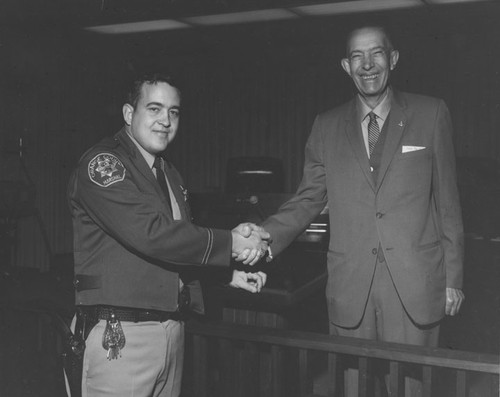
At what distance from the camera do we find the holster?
1612 mm

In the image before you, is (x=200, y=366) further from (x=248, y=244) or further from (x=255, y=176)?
(x=255, y=176)

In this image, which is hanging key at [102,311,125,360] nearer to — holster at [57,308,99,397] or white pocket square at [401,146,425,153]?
holster at [57,308,99,397]

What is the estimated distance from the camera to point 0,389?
93.3 inches

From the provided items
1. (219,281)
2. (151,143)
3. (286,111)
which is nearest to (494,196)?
(219,281)

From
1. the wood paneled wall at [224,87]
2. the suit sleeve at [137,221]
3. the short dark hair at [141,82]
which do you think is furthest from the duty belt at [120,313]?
the wood paneled wall at [224,87]

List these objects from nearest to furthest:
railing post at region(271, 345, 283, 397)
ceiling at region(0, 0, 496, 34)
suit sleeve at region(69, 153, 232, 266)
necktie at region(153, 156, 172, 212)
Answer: suit sleeve at region(69, 153, 232, 266), necktie at region(153, 156, 172, 212), railing post at region(271, 345, 283, 397), ceiling at region(0, 0, 496, 34)

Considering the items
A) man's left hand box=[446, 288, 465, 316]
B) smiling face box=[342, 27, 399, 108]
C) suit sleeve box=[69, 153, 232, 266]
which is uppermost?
smiling face box=[342, 27, 399, 108]

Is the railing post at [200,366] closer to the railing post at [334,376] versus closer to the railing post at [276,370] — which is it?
the railing post at [276,370]

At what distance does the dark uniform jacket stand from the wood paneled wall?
4163 mm

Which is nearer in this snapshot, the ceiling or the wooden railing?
the wooden railing

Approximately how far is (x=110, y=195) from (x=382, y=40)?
1.18 m

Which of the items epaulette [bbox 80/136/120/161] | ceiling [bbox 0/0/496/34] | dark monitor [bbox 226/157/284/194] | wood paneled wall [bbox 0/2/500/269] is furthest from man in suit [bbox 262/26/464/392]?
wood paneled wall [bbox 0/2/500/269]

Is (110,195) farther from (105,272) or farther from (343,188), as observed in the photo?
(343,188)

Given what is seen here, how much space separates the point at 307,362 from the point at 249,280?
382 millimetres
